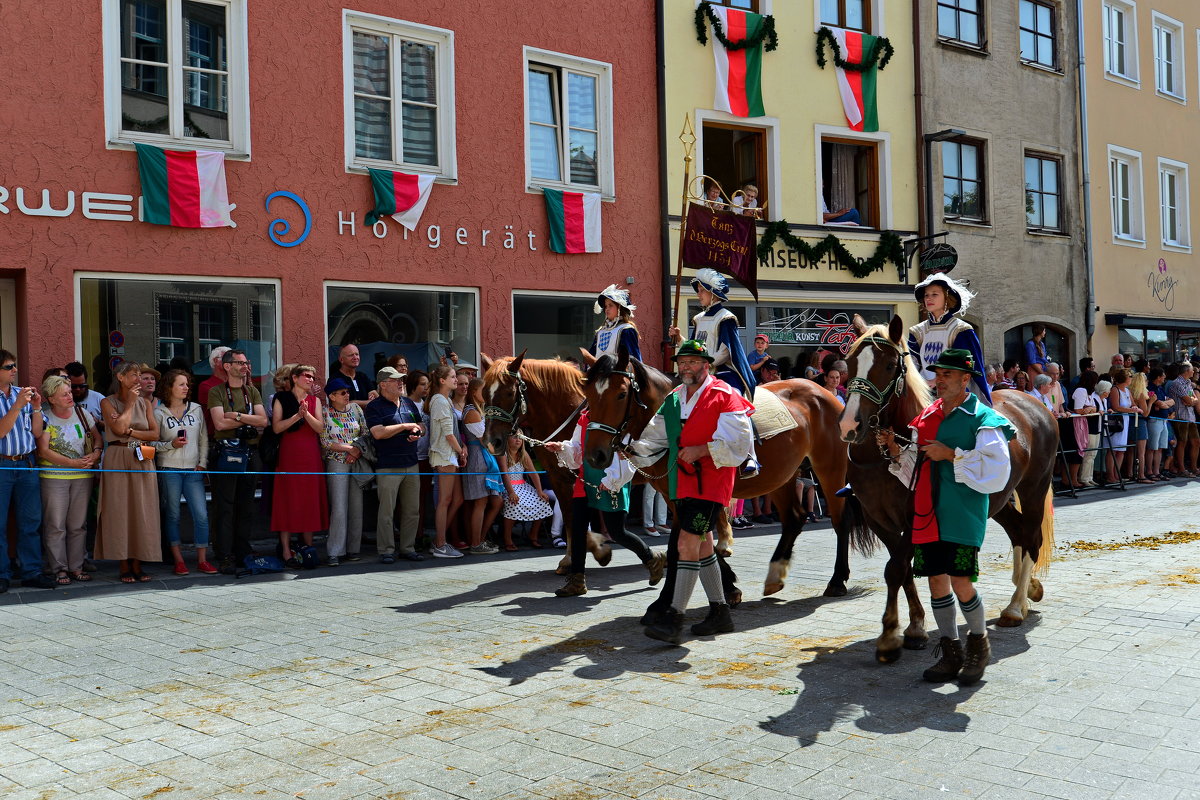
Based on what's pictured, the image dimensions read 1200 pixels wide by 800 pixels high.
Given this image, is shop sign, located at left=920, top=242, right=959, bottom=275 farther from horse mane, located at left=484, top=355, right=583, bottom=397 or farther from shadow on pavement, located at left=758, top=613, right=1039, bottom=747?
shadow on pavement, located at left=758, top=613, right=1039, bottom=747

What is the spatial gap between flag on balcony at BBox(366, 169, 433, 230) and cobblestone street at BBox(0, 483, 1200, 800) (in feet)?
18.2

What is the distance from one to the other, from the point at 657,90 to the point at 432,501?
7365mm

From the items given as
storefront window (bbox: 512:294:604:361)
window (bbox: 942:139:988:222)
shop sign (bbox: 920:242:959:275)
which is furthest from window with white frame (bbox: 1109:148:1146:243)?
storefront window (bbox: 512:294:604:361)

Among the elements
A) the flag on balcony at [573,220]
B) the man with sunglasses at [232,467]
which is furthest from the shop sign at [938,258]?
the man with sunglasses at [232,467]

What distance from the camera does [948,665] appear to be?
584 cm

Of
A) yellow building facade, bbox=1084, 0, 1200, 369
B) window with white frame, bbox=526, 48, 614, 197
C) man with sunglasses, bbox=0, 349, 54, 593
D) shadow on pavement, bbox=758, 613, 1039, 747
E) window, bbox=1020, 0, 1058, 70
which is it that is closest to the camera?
shadow on pavement, bbox=758, 613, 1039, 747

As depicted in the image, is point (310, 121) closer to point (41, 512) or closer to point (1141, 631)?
point (41, 512)

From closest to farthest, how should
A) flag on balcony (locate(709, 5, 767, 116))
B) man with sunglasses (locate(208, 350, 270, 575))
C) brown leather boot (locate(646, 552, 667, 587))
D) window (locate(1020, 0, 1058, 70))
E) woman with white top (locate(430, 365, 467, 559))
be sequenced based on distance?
brown leather boot (locate(646, 552, 667, 587))
man with sunglasses (locate(208, 350, 270, 575))
woman with white top (locate(430, 365, 467, 559))
flag on balcony (locate(709, 5, 767, 116))
window (locate(1020, 0, 1058, 70))

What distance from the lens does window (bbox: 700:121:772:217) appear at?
1720 centimetres

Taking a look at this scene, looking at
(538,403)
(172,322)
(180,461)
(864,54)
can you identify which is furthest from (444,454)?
(864,54)

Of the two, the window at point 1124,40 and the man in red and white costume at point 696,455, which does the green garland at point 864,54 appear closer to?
the window at point 1124,40

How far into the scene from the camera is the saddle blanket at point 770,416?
330 inches

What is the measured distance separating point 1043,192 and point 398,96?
45.2ft

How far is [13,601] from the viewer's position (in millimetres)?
8648
